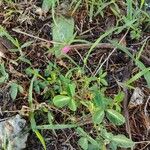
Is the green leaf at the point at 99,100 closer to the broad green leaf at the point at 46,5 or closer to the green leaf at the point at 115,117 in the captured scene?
the green leaf at the point at 115,117

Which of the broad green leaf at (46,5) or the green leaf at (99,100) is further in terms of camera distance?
the broad green leaf at (46,5)

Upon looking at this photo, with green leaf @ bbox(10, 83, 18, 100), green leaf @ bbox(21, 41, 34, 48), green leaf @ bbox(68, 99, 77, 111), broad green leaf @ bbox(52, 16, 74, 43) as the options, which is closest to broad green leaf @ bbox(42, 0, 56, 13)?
broad green leaf @ bbox(52, 16, 74, 43)

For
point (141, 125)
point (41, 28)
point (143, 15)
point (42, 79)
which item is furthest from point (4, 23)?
point (141, 125)

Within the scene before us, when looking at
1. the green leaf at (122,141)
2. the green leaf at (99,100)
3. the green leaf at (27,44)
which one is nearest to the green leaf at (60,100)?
the green leaf at (99,100)

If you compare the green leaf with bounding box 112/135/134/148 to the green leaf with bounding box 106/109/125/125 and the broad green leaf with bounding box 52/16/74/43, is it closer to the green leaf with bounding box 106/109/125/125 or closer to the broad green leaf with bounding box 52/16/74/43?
the green leaf with bounding box 106/109/125/125

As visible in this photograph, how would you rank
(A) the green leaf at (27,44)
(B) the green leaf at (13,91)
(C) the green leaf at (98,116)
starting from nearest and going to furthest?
(C) the green leaf at (98,116) → (B) the green leaf at (13,91) → (A) the green leaf at (27,44)

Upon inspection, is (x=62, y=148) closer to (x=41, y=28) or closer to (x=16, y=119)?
(x=16, y=119)

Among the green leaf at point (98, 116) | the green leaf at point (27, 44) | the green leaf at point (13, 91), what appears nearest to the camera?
the green leaf at point (98, 116)
